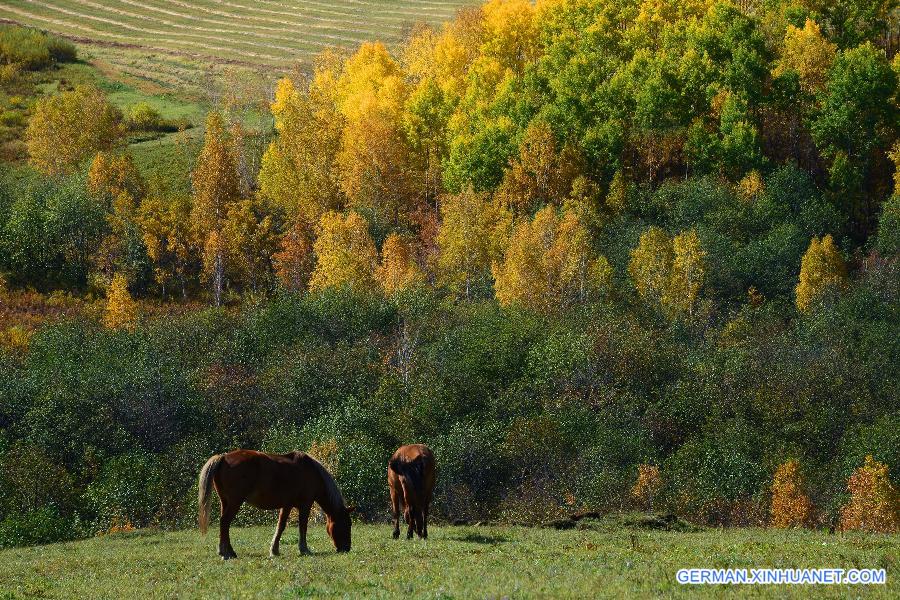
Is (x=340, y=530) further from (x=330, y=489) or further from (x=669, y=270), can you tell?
(x=669, y=270)

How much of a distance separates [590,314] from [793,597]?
75419 millimetres

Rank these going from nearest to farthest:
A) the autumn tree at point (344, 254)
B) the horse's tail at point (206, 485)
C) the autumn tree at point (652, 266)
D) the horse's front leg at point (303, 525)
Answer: the horse's tail at point (206, 485), the horse's front leg at point (303, 525), the autumn tree at point (652, 266), the autumn tree at point (344, 254)

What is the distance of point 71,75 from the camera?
176 m

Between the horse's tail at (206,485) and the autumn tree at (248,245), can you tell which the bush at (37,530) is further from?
the autumn tree at (248,245)

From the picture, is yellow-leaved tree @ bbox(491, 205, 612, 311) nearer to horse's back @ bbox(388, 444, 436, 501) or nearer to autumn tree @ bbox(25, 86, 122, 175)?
autumn tree @ bbox(25, 86, 122, 175)

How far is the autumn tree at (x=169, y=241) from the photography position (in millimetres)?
117125

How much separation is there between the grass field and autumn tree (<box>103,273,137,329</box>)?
2861 inches

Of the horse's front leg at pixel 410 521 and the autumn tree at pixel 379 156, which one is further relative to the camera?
the autumn tree at pixel 379 156

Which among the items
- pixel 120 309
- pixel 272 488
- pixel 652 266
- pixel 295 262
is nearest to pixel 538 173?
pixel 652 266

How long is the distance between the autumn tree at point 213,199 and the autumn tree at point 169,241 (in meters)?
1.28

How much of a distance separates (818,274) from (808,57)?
24.4 meters

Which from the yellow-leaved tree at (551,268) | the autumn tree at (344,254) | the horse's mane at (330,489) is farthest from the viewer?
the autumn tree at (344,254)

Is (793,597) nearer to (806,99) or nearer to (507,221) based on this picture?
(507,221)

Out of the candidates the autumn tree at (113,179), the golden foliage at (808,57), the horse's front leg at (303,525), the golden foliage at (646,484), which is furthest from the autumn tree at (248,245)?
the horse's front leg at (303,525)
